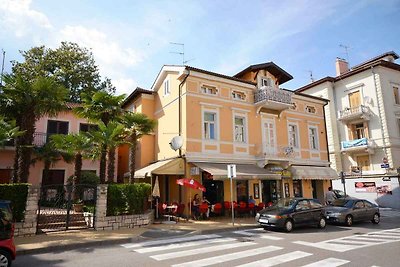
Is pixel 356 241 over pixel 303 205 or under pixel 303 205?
under

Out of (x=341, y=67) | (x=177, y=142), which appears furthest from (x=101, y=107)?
(x=341, y=67)

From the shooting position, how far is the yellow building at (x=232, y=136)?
56.1 feet

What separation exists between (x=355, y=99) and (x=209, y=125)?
19.7 metres

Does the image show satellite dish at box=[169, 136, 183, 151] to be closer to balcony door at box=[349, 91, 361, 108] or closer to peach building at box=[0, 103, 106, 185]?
peach building at box=[0, 103, 106, 185]

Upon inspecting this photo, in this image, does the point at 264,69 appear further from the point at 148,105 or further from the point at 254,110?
the point at 148,105

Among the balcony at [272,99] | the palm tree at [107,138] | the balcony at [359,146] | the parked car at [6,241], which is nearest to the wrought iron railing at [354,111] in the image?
the balcony at [359,146]

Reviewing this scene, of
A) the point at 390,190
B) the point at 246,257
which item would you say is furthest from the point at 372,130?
the point at 246,257

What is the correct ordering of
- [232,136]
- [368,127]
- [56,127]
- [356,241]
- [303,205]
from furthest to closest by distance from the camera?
1. [368,127]
2. [56,127]
3. [232,136]
4. [303,205]
5. [356,241]

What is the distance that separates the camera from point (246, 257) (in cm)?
788

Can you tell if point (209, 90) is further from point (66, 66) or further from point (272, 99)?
point (66, 66)

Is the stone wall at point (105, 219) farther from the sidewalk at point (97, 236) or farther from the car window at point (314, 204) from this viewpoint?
the car window at point (314, 204)

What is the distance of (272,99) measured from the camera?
64.5 feet

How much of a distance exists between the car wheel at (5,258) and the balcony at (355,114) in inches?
1178

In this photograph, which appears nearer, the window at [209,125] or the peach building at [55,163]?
the window at [209,125]
